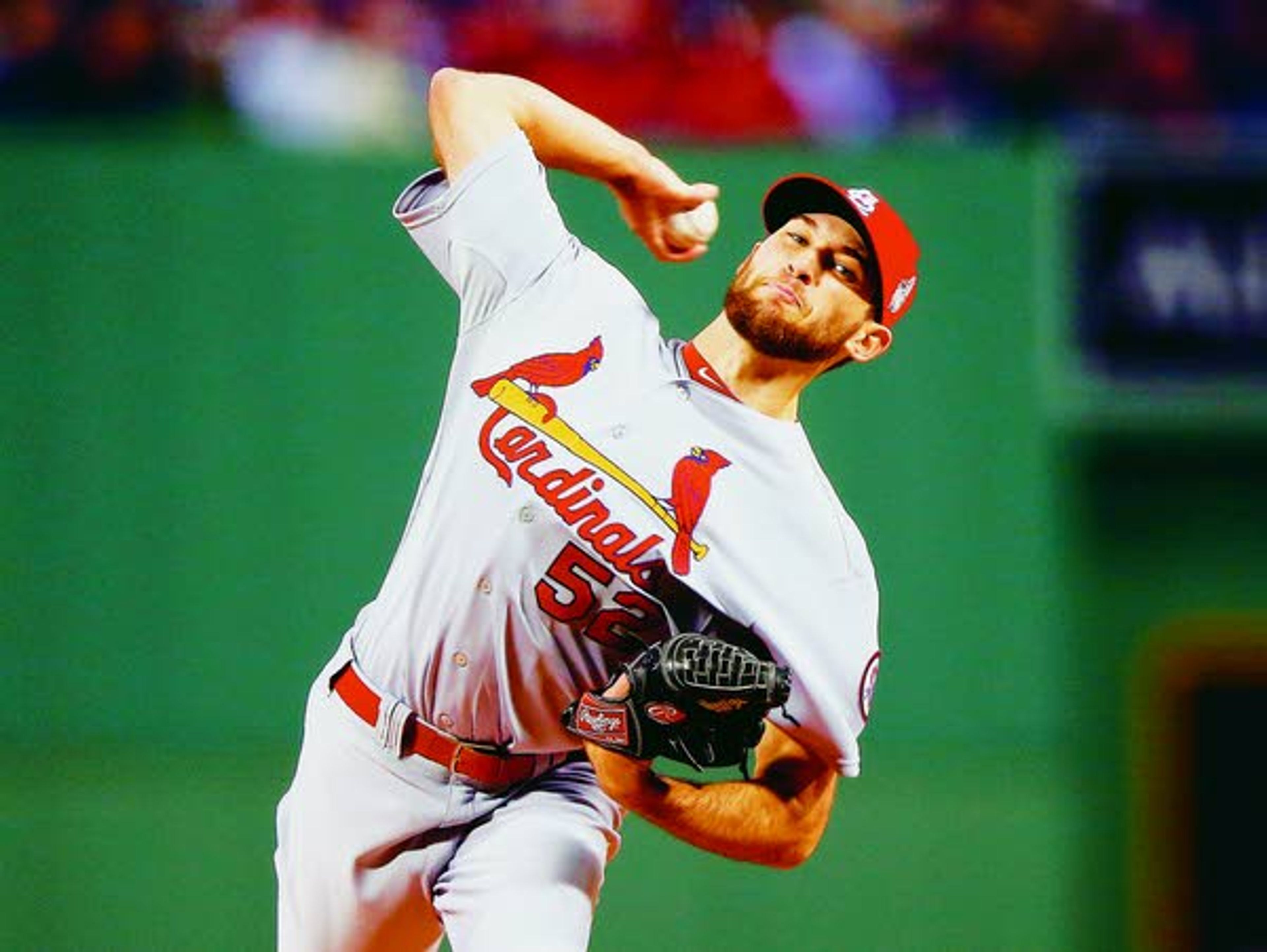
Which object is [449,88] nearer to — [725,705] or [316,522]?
[725,705]

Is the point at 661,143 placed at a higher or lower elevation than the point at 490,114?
higher

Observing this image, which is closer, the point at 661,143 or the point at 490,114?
the point at 490,114

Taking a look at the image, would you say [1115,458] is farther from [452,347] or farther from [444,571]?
[444,571]

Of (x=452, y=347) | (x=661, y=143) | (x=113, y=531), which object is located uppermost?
(x=661, y=143)

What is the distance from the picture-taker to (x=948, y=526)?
5559 mm

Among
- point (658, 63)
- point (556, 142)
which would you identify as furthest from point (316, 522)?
point (556, 142)

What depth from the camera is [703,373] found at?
3119 millimetres

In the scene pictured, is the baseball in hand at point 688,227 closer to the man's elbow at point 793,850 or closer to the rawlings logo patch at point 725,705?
the rawlings logo patch at point 725,705

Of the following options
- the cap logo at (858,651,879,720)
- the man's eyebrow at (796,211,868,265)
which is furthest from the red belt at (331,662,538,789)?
the man's eyebrow at (796,211,868,265)

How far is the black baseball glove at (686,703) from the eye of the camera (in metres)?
2.81

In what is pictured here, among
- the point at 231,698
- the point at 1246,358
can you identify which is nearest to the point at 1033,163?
the point at 1246,358

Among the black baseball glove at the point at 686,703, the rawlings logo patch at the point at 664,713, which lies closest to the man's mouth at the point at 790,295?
the black baseball glove at the point at 686,703

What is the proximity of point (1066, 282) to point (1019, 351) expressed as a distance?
207 mm

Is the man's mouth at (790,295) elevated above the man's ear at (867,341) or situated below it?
above
